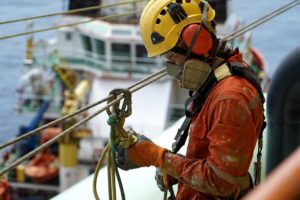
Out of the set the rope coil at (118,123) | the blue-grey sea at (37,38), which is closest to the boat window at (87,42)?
the blue-grey sea at (37,38)

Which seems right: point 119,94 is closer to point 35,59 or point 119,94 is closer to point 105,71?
point 105,71

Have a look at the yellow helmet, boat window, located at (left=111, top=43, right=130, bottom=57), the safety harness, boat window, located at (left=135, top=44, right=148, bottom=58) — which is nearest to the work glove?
the safety harness

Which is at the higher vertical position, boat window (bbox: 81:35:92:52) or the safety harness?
the safety harness

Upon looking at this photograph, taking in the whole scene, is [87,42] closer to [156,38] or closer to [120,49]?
[120,49]

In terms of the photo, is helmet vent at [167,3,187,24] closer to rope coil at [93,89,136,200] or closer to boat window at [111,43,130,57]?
rope coil at [93,89,136,200]

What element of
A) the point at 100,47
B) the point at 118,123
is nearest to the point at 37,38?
the point at 100,47

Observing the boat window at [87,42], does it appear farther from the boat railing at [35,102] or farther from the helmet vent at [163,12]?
the helmet vent at [163,12]

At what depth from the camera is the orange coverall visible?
7.04ft

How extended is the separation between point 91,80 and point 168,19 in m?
19.8

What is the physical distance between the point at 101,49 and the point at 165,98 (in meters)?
3.14

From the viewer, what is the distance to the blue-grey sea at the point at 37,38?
80.5ft

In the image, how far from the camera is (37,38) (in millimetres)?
29812

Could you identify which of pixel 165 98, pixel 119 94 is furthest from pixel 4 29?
pixel 119 94

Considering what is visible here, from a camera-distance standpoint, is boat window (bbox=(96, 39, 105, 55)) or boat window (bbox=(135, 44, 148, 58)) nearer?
boat window (bbox=(135, 44, 148, 58))
